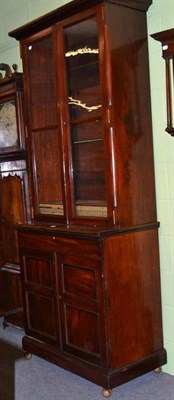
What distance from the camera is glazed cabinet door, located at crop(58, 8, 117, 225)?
2.54 m

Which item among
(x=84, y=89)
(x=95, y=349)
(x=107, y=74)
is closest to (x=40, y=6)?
(x=84, y=89)

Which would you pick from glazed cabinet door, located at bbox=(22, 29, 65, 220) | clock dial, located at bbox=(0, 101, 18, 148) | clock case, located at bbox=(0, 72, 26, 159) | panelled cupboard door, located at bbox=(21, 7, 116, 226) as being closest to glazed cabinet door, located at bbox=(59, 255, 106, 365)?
panelled cupboard door, located at bbox=(21, 7, 116, 226)

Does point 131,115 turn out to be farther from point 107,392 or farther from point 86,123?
point 107,392

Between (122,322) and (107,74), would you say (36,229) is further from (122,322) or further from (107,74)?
(107,74)

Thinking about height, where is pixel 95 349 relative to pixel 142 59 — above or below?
below

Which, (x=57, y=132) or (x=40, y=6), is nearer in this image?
(x=57, y=132)

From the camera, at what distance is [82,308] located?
2.65 m

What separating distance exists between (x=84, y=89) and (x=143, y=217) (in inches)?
33.2

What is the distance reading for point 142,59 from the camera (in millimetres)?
2654

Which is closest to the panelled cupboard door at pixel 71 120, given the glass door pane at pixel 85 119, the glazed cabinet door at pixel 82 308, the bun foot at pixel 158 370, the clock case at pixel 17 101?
the glass door pane at pixel 85 119

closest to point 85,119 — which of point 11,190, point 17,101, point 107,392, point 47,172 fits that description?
point 47,172

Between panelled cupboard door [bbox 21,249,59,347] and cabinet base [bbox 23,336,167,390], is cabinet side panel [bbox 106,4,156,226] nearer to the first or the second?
panelled cupboard door [bbox 21,249,59,347]

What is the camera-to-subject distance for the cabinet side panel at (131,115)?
2486mm

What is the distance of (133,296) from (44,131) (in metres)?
1.23
